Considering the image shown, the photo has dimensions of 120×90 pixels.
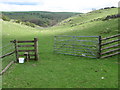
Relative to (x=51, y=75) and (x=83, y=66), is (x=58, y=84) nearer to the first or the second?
(x=51, y=75)

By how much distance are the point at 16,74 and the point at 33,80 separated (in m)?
1.56

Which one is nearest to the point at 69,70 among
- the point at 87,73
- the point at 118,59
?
the point at 87,73

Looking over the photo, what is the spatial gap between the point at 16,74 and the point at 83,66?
A: 15.3 ft

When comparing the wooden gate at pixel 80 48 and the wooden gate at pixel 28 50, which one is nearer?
the wooden gate at pixel 28 50

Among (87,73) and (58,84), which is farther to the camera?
(87,73)

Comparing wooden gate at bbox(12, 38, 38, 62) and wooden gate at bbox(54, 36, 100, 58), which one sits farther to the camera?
wooden gate at bbox(54, 36, 100, 58)

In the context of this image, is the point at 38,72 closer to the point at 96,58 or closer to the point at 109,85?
the point at 109,85

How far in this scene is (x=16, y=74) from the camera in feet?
28.3

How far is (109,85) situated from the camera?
6848mm

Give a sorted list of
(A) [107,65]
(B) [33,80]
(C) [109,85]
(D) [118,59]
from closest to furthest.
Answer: (C) [109,85] → (B) [33,80] → (A) [107,65] → (D) [118,59]

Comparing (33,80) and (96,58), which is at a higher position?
(96,58)

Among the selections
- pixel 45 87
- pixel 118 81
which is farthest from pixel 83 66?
pixel 45 87

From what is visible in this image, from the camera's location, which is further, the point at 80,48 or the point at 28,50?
the point at 80,48

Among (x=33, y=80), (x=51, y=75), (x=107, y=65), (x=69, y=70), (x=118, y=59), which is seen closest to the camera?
(x=33, y=80)
